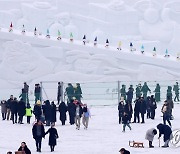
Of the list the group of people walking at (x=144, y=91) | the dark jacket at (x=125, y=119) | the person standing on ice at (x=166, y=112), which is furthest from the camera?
the group of people walking at (x=144, y=91)

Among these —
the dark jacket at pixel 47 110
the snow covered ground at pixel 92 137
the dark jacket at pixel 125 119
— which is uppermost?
the dark jacket at pixel 47 110

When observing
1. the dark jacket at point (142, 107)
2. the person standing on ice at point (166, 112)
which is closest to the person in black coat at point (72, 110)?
the dark jacket at point (142, 107)

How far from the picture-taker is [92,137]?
2266 centimetres

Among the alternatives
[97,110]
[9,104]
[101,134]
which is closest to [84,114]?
[101,134]

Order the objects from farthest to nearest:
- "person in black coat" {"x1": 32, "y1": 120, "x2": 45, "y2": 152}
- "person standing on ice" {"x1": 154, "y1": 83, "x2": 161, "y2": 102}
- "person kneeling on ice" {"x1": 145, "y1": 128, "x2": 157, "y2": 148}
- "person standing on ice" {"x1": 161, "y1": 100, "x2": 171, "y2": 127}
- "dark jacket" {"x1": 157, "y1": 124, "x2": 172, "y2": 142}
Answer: "person standing on ice" {"x1": 154, "y1": 83, "x2": 161, "y2": 102}, "person standing on ice" {"x1": 161, "y1": 100, "x2": 171, "y2": 127}, "person kneeling on ice" {"x1": 145, "y1": 128, "x2": 157, "y2": 148}, "person in black coat" {"x1": 32, "y1": 120, "x2": 45, "y2": 152}, "dark jacket" {"x1": 157, "y1": 124, "x2": 172, "y2": 142}

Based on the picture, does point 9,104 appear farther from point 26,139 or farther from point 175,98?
point 175,98

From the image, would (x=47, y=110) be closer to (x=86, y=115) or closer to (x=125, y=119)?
(x=86, y=115)

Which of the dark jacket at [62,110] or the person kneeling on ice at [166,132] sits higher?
the dark jacket at [62,110]

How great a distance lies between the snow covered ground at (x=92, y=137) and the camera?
20.2 m

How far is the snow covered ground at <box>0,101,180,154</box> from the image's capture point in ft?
66.2

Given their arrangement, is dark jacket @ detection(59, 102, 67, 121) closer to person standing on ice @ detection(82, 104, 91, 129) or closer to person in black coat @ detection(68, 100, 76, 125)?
person in black coat @ detection(68, 100, 76, 125)

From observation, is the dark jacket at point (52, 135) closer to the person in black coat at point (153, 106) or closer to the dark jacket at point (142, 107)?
the dark jacket at point (142, 107)

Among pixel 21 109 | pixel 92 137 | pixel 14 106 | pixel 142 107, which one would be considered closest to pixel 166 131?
pixel 92 137

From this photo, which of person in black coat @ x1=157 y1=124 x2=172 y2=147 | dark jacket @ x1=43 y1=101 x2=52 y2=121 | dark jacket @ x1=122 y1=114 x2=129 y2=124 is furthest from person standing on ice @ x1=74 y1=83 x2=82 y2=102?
person in black coat @ x1=157 y1=124 x2=172 y2=147
